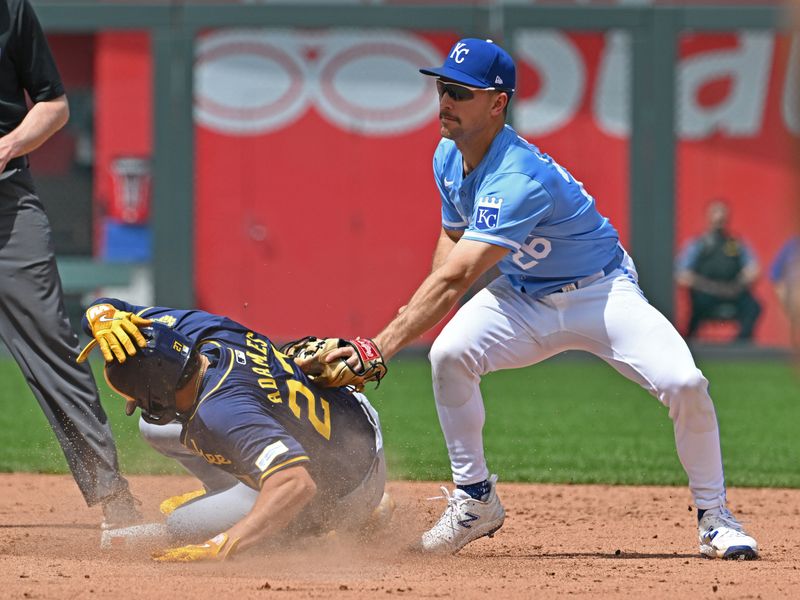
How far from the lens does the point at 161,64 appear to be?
16.2 metres

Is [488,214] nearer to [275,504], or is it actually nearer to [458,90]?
[458,90]

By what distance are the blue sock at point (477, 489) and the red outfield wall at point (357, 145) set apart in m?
10.9

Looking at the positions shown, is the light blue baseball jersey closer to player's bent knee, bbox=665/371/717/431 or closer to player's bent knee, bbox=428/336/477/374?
player's bent knee, bbox=428/336/477/374

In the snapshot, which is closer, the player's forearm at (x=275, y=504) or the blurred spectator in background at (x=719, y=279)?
the player's forearm at (x=275, y=504)

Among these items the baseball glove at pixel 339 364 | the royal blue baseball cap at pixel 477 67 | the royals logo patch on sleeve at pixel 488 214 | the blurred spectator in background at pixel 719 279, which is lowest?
the blurred spectator in background at pixel 719 279

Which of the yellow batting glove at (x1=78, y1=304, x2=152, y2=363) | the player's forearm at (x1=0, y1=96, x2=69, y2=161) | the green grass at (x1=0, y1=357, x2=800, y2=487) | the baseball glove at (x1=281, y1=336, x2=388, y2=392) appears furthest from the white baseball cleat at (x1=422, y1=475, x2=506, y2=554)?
the player's forearm at (x1=0, y1=96, x2=69, y2=161)

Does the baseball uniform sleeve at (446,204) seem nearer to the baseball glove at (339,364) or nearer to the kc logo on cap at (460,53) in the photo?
the kc logo on cap at (460,53)

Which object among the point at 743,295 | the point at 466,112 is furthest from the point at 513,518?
the point at 743,295

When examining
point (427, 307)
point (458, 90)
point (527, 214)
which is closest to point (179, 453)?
point (427, 307)

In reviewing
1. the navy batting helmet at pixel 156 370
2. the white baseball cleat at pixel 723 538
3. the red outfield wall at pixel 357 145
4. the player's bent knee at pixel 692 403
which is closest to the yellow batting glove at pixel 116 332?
the navy batting helmet at pixel 156 370

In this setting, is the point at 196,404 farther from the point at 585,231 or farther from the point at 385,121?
the point at 385,121

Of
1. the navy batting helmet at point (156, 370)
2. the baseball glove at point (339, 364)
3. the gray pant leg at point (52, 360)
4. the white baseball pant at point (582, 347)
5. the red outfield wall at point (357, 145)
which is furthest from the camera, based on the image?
the red outfield wall at point (357, 145)

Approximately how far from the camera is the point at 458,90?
5.36 metres

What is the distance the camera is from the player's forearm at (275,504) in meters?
4.69
